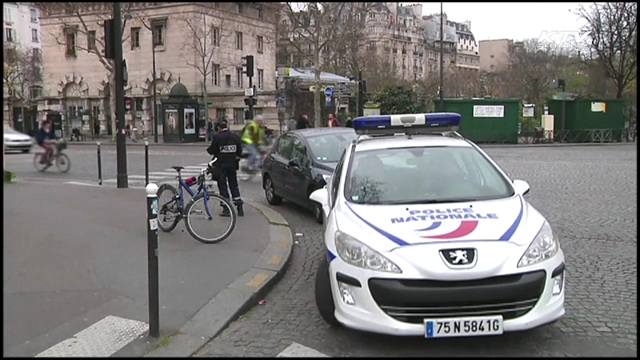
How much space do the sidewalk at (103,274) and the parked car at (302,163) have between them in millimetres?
1852

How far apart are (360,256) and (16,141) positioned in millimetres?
2265

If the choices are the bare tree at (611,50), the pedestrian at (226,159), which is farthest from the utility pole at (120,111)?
the bare tree at (611,50)

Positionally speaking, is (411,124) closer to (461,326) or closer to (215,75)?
(461,326)

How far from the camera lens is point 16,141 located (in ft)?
8.94

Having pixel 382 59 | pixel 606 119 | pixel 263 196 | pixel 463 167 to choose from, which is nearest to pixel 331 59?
pixel 382 59

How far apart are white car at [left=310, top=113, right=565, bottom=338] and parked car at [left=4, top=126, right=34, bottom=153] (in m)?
2.20

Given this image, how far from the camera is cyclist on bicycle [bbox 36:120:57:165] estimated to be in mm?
2809

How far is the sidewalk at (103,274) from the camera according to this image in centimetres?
398

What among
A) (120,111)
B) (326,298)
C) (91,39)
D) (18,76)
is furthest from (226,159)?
(18,76)

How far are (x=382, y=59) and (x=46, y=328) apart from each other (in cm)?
4709

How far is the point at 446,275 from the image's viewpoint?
3.75 m

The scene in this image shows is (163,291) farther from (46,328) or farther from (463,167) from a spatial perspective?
(463,167)

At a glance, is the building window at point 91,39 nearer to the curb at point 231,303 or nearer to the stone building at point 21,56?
the stone building at point 21,56

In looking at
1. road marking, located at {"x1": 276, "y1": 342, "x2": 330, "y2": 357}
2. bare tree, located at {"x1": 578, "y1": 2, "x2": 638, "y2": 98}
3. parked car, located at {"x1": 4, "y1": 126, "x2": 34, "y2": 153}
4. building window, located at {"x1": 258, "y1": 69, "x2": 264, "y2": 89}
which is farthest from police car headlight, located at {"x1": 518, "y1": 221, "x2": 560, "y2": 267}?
building window, located at {"x1": 258, "y1": 69, "x2": 264, "y2": 89}
